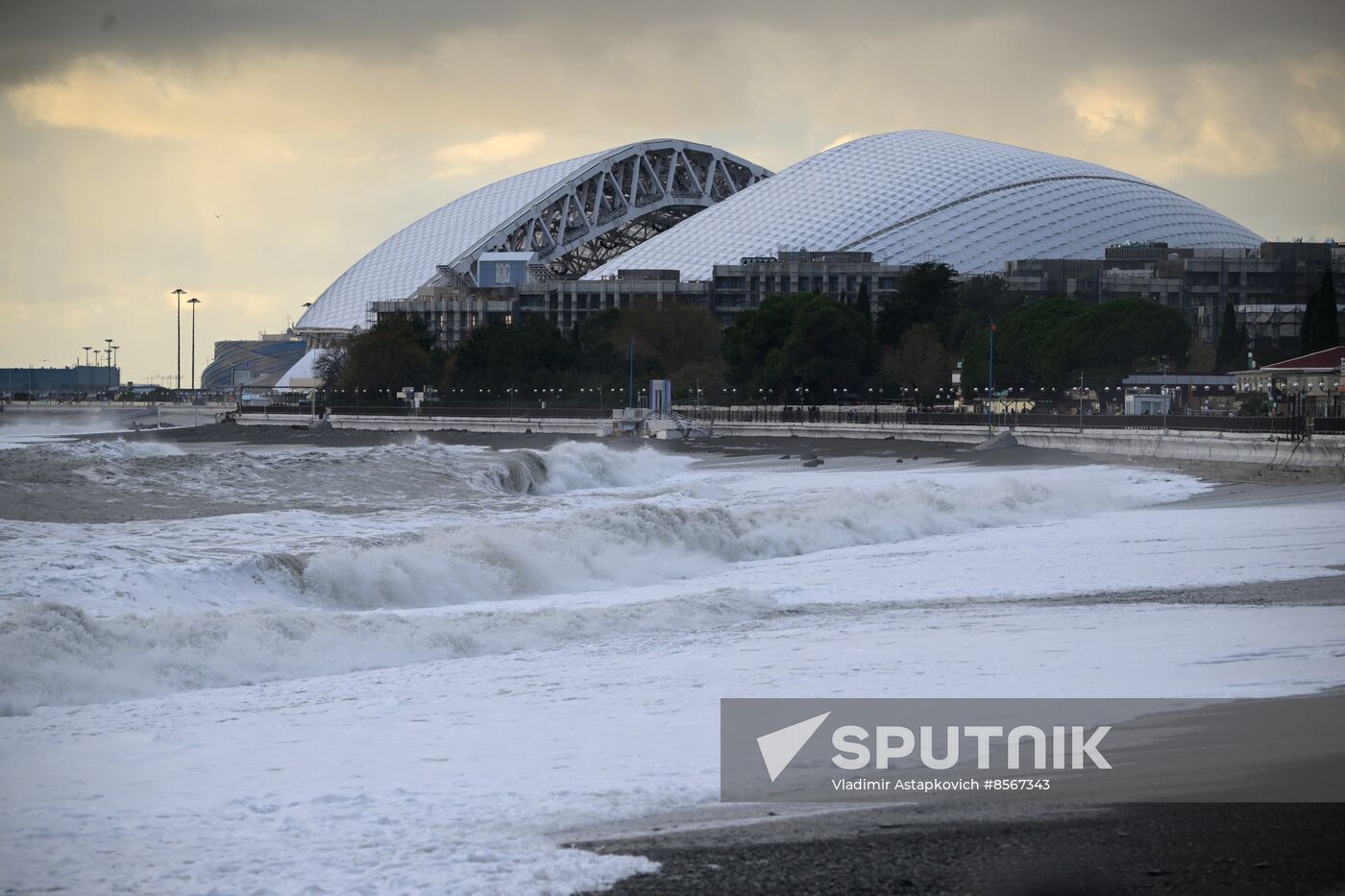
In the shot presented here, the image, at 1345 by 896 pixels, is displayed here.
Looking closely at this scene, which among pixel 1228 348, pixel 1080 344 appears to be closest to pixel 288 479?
pixel 1080 344

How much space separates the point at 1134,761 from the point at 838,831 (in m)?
2.40

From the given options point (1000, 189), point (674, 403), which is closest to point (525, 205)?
point (1000, 189)

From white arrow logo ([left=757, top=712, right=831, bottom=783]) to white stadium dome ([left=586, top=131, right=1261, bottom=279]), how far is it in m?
153

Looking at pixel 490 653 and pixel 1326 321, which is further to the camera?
pixel 1326 321

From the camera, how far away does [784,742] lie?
36.6 ft

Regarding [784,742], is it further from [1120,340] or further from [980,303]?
[980,303]

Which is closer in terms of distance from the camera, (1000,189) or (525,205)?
(1000,189)

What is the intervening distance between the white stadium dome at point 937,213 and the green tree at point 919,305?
33.6 m

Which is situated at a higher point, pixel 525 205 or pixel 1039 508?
pixel 525 205

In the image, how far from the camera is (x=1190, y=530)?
2806 cm

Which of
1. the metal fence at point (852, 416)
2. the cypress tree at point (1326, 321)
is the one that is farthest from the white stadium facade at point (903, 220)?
the cypress tree at point (1326, 321)

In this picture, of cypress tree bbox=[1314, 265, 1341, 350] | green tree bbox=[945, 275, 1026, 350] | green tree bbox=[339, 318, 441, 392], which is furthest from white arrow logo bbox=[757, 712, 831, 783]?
green tree bbox=[339, 318, 441, 392]

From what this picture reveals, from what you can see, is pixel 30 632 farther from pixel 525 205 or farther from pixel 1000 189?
pixel 525 205

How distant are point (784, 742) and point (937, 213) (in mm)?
163343
